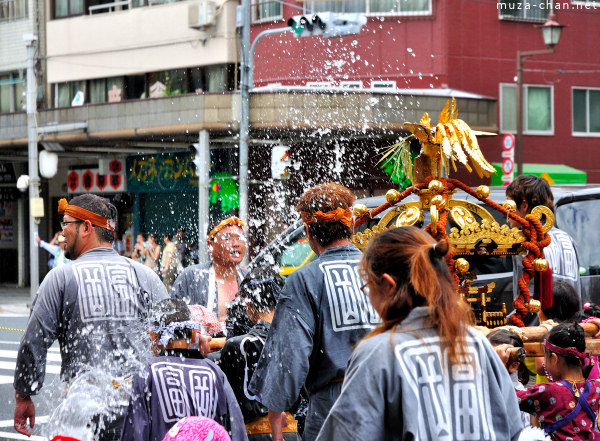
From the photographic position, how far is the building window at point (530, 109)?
2691 centimetres

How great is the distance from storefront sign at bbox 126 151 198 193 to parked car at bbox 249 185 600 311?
16.8 metres

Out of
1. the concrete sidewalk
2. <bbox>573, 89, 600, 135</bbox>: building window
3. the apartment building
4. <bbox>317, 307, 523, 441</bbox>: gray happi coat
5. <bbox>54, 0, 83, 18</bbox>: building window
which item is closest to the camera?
<bbox>317, 307, 523, 441</bbox>: gray happi coat

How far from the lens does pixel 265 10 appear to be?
26.7 meters

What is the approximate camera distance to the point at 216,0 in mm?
26734

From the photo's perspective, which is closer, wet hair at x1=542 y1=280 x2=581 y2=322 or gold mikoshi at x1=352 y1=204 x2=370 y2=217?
gold mikoshi at x1=352 y1=204 x2=370 y2=217

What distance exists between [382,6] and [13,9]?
1324 centimetres

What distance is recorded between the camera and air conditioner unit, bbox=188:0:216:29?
86.3 feet

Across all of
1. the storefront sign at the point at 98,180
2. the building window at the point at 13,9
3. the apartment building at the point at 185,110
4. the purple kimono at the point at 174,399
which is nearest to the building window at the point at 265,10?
the apartment building at the point at 185,110

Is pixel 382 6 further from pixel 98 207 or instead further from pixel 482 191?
pixel 98 207

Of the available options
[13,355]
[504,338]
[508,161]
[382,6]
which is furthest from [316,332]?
[382,6]

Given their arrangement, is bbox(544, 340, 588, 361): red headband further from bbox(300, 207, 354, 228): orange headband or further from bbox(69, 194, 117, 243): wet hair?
bbox(69, 194, 117, 243): wet hair

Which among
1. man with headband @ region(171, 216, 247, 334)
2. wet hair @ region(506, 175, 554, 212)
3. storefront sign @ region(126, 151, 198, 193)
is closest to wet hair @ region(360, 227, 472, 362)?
wet hair @ region(506, 175, 554, 212)

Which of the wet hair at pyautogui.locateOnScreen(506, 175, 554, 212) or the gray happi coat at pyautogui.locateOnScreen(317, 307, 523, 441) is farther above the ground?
the wet hair at pyautogui.locateOnScreen(506, 175, 554, 212)

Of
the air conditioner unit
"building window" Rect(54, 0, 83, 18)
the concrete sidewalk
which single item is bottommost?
the concrete sidewalk
